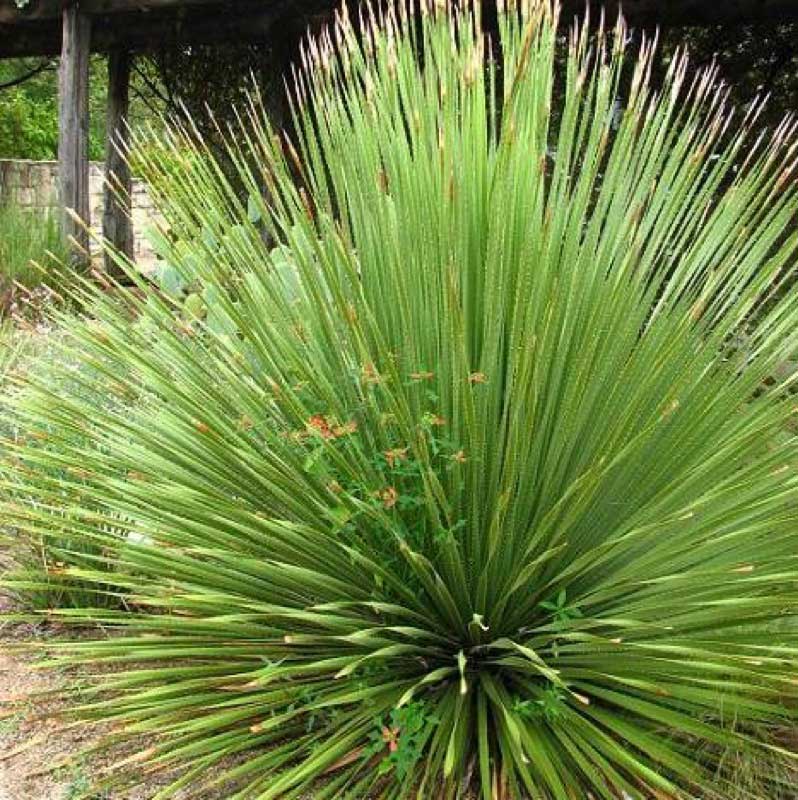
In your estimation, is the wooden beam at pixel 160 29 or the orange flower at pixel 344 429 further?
the wooden beam at pixel 160 29

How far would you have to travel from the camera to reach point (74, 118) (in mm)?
8180

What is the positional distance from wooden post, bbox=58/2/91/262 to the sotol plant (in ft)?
20.5

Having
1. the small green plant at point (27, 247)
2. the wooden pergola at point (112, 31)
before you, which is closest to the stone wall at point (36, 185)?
the wooden pergola at point (112, 31)

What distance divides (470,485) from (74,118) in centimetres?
725

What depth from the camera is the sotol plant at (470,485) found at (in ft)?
6.08

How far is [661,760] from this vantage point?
1798 millimetres

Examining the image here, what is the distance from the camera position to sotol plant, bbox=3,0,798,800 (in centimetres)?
185

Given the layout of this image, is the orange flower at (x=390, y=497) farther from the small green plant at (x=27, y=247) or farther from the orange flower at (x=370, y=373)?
the small green plant at (x=27, y=247)

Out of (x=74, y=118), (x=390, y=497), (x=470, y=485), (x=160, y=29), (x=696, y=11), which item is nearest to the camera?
(x=390, y=497)

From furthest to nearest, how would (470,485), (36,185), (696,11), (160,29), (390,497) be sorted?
(36,185), (160,29), (696,11), (470,485), (390,497)

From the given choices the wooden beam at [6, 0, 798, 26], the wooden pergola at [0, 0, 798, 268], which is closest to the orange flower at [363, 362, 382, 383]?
the wooden beam at [6, 0, 798, 26]

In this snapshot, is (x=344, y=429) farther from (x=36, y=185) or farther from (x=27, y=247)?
(x=36, y=185)

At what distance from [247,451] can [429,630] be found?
534 millimetres

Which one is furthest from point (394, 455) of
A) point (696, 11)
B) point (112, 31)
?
point (112, 31)
